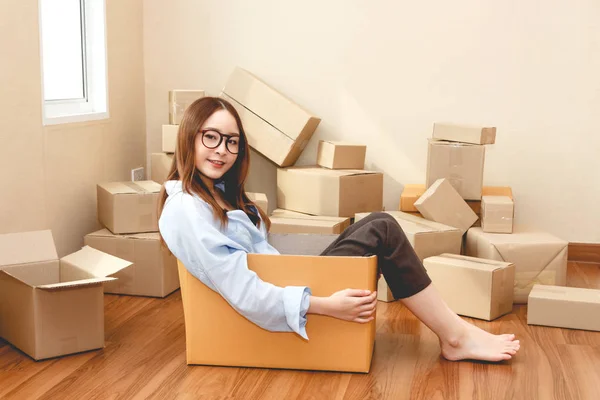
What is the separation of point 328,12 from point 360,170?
83 centimetres

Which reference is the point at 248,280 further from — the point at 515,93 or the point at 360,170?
the point at 515,93

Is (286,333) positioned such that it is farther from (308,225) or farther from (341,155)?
(341,155)

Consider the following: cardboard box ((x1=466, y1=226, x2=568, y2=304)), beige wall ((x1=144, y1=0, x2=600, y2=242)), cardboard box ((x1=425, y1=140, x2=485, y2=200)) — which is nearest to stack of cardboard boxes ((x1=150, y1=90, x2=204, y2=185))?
beige wall ((x1=144, y1=0, x2=600, y2=242))

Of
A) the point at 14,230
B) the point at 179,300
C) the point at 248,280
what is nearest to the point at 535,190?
the point at 179,300

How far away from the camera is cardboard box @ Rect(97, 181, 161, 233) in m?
2.93

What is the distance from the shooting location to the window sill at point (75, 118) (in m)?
2.90

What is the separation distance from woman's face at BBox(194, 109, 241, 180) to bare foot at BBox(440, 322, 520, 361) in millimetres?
863

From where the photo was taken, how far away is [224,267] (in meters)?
2.00

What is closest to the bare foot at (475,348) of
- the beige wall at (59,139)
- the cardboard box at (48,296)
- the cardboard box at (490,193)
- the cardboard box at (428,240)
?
the cardboard box at (428,240)

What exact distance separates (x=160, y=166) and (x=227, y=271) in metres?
1.55

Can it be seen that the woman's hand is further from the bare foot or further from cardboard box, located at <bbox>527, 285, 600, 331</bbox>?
cardboard box, located at <bbox>527, 285, 600, 331</bbox>

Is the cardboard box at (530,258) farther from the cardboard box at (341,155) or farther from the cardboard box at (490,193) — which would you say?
the cardboard box at (341,155)

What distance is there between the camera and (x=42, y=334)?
2201mm

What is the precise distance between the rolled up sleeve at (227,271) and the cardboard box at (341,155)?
141 centimetres
